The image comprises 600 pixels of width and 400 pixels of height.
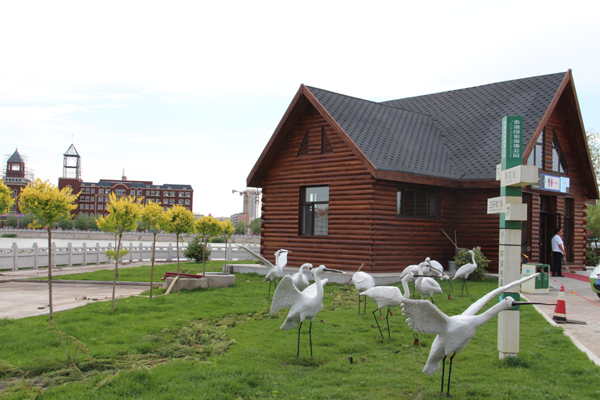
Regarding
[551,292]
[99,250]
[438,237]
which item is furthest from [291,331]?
[99,250]

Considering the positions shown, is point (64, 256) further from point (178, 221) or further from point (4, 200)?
point (4, 200)

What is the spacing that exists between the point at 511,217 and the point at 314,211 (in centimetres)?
1101

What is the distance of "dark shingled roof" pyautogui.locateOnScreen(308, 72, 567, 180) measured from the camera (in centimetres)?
1648

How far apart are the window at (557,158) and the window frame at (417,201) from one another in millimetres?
5741

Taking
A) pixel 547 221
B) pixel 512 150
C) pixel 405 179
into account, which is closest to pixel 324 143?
pixel 405 179

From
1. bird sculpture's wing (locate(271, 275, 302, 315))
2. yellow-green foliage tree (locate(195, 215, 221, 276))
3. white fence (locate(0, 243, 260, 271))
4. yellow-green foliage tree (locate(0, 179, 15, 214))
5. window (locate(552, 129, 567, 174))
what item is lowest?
white fence (locate(0, 243, 260, 271))

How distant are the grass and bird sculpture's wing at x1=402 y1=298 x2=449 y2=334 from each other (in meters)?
0.82

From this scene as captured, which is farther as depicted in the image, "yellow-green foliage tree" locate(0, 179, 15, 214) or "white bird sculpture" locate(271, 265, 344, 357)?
"yellow-green foliage tree" locate(0, 179, 15, 214)

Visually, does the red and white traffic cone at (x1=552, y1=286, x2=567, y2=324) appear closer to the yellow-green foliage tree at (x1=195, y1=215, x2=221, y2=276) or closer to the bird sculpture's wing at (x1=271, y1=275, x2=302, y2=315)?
the bird sculpture's wing at (x1=271, y1=275, x2=302, y2=315)

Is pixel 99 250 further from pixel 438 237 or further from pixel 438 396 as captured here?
pixel 438 396

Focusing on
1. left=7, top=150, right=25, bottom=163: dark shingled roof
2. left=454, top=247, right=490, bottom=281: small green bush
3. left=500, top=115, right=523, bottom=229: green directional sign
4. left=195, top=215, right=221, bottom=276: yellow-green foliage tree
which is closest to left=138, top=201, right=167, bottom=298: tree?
left=195, top=215, right=221, bottom=276: yellow-green foliage tree

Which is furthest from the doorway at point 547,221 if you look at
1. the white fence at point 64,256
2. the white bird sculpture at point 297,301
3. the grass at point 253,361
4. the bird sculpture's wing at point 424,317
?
the bird sculpture's wing at point 424,317

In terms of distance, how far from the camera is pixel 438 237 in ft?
56.3

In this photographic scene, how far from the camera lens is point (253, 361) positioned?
6461 millimetres
